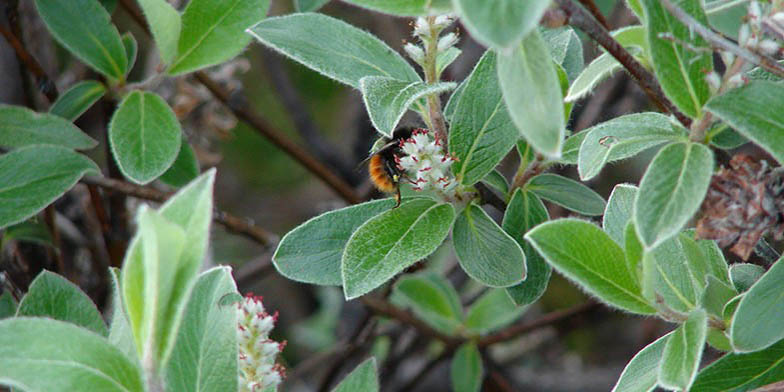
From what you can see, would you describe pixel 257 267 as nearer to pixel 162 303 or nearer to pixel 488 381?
pixel 488 381

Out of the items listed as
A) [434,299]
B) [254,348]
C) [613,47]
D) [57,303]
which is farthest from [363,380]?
[434,299]

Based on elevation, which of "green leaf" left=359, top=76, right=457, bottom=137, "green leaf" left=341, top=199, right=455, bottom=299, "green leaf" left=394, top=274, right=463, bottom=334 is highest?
"green leaf" left=359, top=76, right=457, bottom=137

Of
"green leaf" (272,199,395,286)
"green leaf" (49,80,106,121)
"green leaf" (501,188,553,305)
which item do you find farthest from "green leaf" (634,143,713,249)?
"green leaf" (49,80,106,121)

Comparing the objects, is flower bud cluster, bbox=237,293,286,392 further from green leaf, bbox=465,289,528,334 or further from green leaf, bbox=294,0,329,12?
green leaf, bbox=465,289,528,334

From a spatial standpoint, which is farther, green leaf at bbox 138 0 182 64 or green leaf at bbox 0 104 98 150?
green leaf at bbox 0 104 98 150

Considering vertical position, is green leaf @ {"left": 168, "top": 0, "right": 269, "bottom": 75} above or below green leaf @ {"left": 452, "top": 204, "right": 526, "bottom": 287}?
above

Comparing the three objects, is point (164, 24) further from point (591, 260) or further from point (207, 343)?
point (591, 260)
